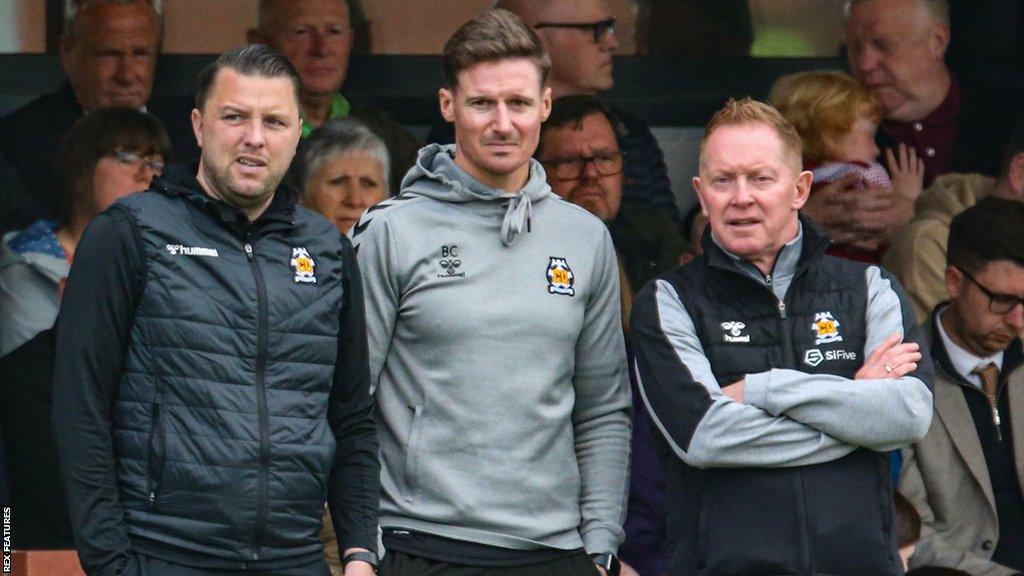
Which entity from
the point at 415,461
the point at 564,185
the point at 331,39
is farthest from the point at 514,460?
the point at 331,39

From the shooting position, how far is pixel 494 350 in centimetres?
373

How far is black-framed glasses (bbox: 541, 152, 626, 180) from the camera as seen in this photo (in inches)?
203

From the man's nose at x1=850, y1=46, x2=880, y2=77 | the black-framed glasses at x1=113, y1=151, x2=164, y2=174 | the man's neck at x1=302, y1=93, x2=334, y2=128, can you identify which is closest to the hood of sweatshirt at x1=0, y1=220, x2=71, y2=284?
the black-framed glasses at x1=113, y1=151, x2=164, y2=174

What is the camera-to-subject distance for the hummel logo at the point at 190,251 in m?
3.32

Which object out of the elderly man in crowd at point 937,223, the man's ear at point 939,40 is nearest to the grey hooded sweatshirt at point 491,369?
the elderly man in crowd at point 937,223

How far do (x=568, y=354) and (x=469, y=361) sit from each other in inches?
9.5

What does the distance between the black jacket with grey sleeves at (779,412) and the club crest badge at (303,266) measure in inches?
31.8

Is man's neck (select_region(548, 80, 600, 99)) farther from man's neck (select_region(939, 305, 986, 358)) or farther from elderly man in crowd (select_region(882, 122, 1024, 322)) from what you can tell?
man's neck (select_region(939, 305, 986, 358))

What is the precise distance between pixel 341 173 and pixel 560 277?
1317 millimetres

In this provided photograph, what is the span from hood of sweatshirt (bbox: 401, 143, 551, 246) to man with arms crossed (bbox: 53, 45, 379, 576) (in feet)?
1.60

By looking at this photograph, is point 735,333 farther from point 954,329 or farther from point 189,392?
point 954,329

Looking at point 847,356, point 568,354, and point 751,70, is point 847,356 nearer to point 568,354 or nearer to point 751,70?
point 568,354

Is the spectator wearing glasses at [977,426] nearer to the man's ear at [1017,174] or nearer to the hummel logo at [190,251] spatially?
the man's ear at [1017,174]

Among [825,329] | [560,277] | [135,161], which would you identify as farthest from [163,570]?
[135,161]
